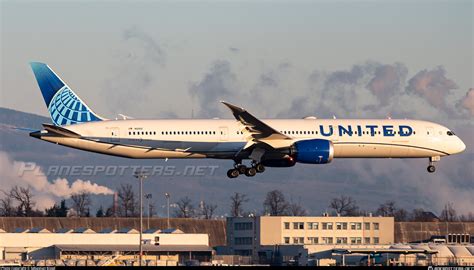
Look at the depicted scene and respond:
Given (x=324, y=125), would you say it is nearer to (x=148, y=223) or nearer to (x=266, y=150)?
(x=266, y=150)

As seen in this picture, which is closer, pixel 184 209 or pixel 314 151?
pixel 314 151

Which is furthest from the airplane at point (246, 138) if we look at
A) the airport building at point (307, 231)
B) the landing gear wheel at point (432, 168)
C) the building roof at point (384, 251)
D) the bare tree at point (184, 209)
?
the bare tree at point (184, 209)

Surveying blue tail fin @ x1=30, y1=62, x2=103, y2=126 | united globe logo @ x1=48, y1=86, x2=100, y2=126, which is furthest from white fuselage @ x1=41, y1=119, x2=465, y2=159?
blue tail fin @ x1=30, y1=62, x2=103, y2=126

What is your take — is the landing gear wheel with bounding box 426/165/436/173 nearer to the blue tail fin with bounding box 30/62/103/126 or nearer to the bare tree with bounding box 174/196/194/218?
the blue tail fin with bounding box 30/62/103/126

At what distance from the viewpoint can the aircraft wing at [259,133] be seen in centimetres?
9475

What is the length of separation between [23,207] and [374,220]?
5379 cm

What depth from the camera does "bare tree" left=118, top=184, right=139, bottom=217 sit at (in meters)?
170

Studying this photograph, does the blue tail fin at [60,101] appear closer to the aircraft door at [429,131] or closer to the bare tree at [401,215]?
the aircraft door at [429,131]

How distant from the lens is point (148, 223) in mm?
136000

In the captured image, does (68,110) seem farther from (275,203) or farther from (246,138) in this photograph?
(275,203)

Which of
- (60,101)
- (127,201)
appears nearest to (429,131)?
(60,101)

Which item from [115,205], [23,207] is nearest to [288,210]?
[115,205]

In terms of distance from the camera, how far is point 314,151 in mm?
93750

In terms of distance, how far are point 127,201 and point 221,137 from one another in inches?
3159
